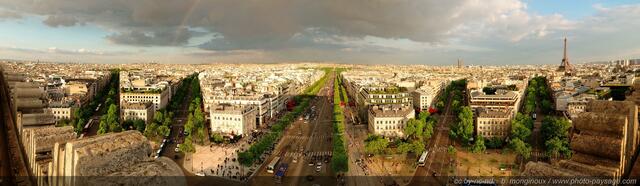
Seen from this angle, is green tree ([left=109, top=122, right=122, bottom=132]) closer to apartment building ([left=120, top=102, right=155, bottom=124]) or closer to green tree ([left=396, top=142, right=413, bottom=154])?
apartment building ([left=120, top=102, right=155, bottom=124])

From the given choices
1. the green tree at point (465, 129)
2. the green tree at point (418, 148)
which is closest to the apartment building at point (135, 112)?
the green tree at point (418, 148)

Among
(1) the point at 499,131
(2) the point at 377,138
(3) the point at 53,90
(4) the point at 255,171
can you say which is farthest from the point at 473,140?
(3) the point at 53,90

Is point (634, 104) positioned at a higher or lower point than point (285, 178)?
higher

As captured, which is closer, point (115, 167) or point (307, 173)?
point (115, 167)

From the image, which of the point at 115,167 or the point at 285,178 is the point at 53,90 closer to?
the point at 285,178

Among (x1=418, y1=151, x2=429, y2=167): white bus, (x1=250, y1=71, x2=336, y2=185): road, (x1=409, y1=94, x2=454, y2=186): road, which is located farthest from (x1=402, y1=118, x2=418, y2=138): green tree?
(x1=250, y1=71, x2=336, y2=185): road

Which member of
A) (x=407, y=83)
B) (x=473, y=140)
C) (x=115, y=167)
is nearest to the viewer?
(x=115, y=167)
